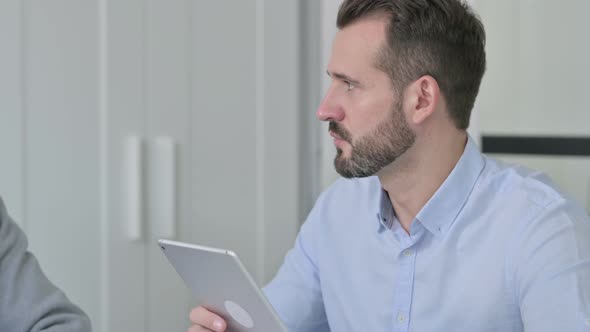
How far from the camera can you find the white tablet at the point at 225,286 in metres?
1.16

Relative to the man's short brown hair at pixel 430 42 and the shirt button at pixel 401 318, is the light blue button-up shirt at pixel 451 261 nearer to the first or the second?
the shirt button at pixel 401 318

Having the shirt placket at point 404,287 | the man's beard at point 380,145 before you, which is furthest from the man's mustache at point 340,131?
the shirt placket at point 404,287

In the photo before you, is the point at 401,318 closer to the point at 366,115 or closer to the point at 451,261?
the point at 451,261

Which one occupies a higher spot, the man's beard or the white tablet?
the man's beard

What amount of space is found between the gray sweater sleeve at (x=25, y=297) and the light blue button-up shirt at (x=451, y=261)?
44cm

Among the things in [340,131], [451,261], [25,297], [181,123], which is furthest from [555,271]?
[181,123]

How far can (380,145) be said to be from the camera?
1531 millimetres

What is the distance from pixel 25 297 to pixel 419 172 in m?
0.74

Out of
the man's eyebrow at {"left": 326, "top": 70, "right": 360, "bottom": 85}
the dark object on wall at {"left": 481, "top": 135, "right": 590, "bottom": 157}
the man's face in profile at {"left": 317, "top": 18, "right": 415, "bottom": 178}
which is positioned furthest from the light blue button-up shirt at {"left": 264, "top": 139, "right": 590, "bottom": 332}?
the dark object on wall at {"left": 481, "top": 135, "right": 590, "bottom": 157}

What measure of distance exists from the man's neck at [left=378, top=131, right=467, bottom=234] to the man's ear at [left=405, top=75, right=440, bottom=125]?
5 centimetres

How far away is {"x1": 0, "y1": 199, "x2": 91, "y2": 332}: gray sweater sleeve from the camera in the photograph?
1.36 meters

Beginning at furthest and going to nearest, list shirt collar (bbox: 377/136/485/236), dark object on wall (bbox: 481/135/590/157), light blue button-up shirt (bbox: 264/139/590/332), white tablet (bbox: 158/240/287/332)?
dark object on wall (bbox: 481/135/590/157)
shirt collar (bbox: 377/136/485/236)
light blue button-up shirt (bbox: 264/139/590/332)
white tablet (bbox: 158/240/287/332)

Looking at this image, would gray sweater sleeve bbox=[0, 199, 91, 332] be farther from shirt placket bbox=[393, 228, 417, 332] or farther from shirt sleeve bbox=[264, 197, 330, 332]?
shirt placket bbox=[393, 228, 417, 332]

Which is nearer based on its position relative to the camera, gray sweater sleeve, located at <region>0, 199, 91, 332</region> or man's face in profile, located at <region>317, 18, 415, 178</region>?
gray sweater sleeve, located at <region>0, 199, 91, 332</region>
